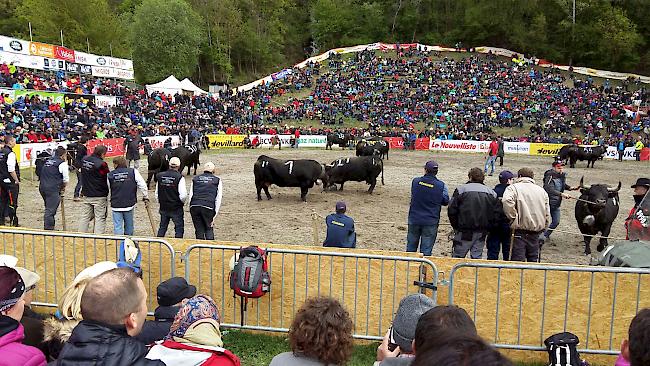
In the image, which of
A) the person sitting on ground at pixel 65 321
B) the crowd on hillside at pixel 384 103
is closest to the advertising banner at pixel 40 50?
the crowd on hillside at pixel 384 103

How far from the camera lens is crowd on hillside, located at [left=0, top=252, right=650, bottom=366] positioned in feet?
7.88

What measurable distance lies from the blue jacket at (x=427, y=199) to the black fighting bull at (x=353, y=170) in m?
7.72

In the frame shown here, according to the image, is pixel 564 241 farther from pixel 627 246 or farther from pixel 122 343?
pixel 122 343

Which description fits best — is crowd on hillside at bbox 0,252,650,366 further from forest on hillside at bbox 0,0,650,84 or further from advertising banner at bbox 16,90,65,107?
forest on hillside at bbox 0,0,650,84

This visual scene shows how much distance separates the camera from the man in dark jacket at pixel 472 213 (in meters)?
7.50

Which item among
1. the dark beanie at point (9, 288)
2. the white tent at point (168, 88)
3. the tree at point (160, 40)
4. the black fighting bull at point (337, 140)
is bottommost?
the dark beanie at point (9, 288)

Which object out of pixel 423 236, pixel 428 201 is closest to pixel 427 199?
pixel 428 201

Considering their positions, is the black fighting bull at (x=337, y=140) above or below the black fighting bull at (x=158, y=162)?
above

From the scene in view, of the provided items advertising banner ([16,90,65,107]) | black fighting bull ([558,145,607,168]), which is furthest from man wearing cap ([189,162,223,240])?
advertising banner ([16,90,65,107])

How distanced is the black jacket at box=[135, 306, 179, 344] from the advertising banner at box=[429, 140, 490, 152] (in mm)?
31723

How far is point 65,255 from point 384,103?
139 ft

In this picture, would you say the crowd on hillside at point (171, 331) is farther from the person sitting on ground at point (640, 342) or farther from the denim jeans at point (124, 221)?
the denim jeans at point (124, 221)

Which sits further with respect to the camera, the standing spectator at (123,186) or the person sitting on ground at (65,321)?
the standing spectator at (123,186)

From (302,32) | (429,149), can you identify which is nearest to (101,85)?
(429,149)
